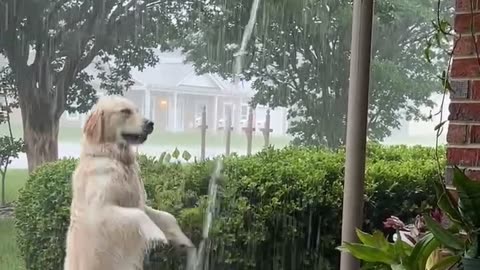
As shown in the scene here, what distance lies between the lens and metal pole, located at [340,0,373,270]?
267 centimetres

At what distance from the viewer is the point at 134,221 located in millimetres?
2463

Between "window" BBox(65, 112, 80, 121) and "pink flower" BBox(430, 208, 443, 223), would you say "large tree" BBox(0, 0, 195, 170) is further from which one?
"pink flower" BBox(430, 208, 443, 223)

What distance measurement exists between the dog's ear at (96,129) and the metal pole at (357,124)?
35.5 inches

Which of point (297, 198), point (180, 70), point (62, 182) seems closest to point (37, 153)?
point (62, 182)

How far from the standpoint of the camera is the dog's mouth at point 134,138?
2.43 metres

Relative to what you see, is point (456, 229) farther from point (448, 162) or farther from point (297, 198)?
point (297, 198)

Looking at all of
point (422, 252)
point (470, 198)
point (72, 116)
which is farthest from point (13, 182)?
point (470, 198)

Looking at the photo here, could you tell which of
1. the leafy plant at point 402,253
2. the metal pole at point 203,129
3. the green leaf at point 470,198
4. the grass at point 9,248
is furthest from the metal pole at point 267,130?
the green leaf at point 470,198

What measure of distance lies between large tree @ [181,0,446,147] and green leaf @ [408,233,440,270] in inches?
43.0

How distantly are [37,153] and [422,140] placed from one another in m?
1.70

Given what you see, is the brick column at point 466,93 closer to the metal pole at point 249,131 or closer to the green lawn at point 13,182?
the metal pole at point 249,131

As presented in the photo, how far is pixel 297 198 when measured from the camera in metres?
3.04

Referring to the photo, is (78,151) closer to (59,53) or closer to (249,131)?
(59,53)

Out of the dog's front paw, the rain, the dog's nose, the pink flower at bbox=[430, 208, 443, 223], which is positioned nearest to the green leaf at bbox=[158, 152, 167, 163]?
the rain
